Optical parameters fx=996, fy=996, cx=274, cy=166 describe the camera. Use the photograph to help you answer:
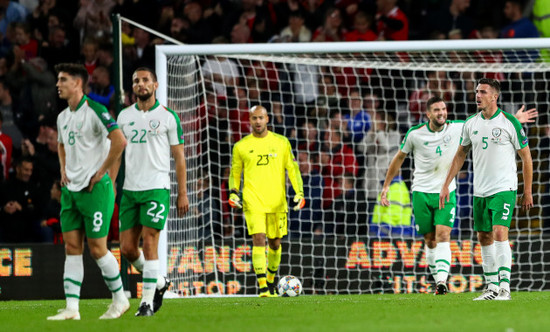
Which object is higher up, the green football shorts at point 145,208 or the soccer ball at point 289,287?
the green football shorts at point 145,208

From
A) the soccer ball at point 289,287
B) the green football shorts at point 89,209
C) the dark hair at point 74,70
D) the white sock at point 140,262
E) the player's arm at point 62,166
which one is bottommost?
the soccer ball at point 289,287

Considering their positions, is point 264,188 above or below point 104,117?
below

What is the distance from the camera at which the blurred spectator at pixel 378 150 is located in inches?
571

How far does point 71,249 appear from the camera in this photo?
7.69m

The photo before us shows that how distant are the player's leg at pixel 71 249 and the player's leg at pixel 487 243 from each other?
3.99m

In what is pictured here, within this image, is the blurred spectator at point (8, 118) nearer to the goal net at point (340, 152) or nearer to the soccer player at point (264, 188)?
the goal net at point (340, 152)

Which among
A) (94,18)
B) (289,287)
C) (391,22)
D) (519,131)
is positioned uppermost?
(94,18)

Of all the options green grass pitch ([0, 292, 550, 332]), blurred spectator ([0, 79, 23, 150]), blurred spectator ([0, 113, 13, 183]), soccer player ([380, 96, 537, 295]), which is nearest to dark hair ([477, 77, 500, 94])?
soccer player ([380, 96, 537, 295])

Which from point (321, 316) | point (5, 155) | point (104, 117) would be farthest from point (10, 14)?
point (321, 316)

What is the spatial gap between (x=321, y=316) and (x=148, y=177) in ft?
6.07

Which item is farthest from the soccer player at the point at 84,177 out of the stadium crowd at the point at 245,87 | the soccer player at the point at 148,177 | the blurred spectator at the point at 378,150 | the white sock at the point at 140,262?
the blurred spectator at the point at 378,150

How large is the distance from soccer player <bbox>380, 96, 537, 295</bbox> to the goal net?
1.60m

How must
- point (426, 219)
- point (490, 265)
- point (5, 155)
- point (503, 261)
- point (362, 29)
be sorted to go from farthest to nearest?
1. point (362, 29)
2. point (5, 155)
3. point (426, 219)
4. point (490, 265)
5. point (503, 261)

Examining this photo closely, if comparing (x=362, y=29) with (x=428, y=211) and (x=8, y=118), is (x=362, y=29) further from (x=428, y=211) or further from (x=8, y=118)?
(x=8, y=118)
